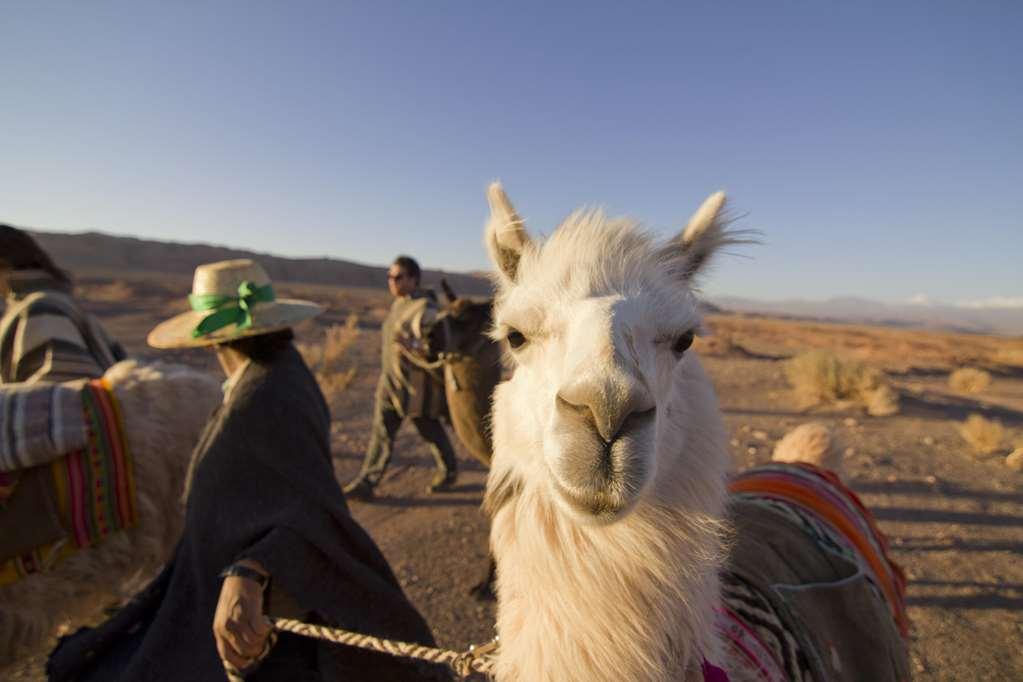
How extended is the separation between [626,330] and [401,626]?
1598 millimetres

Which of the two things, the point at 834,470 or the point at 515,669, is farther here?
the point at 834,470

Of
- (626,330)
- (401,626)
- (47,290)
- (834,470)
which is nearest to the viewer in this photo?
(626,330)

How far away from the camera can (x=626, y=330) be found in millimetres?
1131

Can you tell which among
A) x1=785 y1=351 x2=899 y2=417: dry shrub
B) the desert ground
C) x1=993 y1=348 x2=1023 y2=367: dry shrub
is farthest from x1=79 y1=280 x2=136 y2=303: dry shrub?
x1=993 y1=348 x2=1023 y2=367: dry shrub

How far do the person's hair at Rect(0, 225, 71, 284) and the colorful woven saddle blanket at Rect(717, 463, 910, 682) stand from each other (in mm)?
3456

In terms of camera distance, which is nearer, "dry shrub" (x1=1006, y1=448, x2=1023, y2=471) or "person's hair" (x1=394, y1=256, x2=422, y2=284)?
"person's hair" (x1=394, y1=256, x2=422, y2=284)

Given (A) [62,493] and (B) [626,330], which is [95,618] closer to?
(A) [62,493]

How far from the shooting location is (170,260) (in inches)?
2362

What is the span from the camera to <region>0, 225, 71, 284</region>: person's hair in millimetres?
2506

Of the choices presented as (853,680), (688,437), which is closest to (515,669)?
(688,437)

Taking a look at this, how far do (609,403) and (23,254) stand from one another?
315 centimetres

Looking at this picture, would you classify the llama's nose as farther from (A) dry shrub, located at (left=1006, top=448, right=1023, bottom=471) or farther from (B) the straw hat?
(A) dry shrub, located at (left=1006, top=448, right=1023, bottom=471)

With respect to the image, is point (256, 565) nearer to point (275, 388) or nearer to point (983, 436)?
point (275, 388)

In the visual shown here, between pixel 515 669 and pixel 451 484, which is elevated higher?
pixel 515 669
